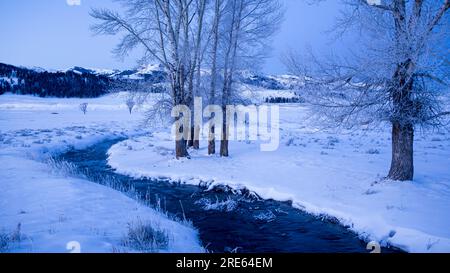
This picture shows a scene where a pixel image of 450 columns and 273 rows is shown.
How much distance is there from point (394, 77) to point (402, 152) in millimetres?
2086

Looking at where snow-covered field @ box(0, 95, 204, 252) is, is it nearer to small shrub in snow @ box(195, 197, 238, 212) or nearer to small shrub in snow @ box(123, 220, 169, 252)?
small shrub in snow @ box(123, 220, 169, 252)

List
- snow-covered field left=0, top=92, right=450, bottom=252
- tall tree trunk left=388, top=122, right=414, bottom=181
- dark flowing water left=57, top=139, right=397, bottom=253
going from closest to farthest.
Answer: snow-covered field left=0, top=92, right=450, bottom=252 < dark flowing water left=57, top=139, right=397, bottom=253 < tall tree trunk left=388, top=122, right=414, bottom=181

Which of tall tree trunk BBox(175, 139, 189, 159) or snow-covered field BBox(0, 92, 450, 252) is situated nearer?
snow-covered field BBox(0, 92, 450, 252)

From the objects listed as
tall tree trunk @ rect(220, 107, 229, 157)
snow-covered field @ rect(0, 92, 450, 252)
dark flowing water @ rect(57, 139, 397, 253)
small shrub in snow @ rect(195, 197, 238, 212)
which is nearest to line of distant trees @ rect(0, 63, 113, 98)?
tall tree trunk @ rect(220, 107, 229, 157)

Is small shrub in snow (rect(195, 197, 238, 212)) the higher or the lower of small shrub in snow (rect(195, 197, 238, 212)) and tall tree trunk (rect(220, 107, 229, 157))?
the lower

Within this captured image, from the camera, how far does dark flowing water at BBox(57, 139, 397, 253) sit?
6.43 meters

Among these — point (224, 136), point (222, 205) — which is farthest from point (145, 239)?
point (224, 136)

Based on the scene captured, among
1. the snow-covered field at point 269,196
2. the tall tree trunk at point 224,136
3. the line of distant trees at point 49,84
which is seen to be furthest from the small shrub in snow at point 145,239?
the line of distant trees at point 49,84

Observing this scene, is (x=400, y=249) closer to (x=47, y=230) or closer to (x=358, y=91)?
(x=358, y=91)

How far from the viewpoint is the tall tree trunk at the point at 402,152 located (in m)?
8.58

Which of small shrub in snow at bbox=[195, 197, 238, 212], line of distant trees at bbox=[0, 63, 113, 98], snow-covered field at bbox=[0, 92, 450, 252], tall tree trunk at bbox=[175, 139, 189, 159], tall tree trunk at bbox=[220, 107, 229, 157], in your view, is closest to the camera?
snow-covered field at bbox=[0, 92, 450, 252]

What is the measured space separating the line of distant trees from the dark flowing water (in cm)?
9478

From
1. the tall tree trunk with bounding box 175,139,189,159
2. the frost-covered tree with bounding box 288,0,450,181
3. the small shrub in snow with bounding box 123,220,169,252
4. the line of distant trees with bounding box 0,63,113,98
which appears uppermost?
the line of distant trees with bounding box 0,63,113,98

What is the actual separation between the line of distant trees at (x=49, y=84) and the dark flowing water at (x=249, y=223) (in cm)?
9478
